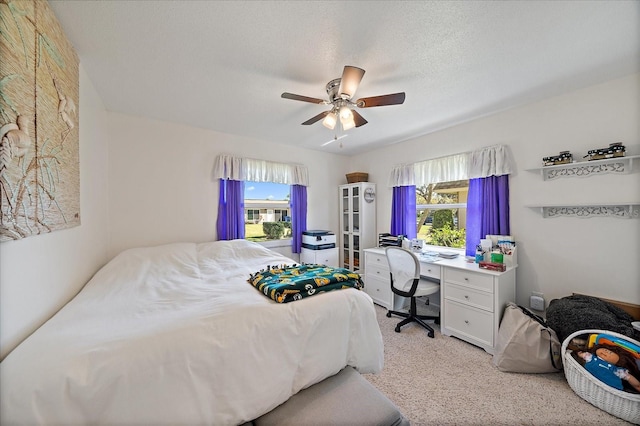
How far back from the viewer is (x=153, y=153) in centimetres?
271

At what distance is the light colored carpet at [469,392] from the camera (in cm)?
144

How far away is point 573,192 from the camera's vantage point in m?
2.12

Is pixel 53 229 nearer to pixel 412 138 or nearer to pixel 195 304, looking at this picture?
pixel 195 304

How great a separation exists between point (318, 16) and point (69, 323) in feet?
6.78

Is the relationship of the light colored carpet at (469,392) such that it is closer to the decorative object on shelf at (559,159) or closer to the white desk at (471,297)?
the white desk at (471,297)

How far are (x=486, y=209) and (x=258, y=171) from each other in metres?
3.08

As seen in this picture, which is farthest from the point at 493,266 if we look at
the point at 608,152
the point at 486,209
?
the point at 608,152

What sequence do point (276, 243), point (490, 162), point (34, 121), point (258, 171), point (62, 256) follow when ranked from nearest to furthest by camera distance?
point (34, 121)
point (62, 256)
point (490, 162)
point (258, 171)
point (276, 243)

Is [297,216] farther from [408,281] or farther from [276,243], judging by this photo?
[408,281]

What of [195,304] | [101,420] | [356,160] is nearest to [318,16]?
[195,304]

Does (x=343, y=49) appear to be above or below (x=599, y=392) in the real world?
above

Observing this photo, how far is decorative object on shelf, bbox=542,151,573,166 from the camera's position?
6.78 ft

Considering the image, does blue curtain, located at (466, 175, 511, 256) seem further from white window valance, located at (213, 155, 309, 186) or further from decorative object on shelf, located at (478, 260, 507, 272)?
white window valance, located at (213, 155, 309, 186)

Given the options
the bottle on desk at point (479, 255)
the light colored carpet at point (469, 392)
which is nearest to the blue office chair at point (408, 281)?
the light colored carpet at point (469, 392)
